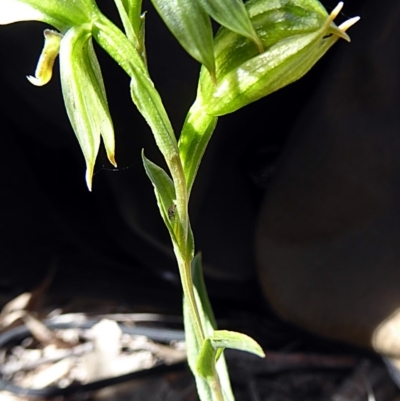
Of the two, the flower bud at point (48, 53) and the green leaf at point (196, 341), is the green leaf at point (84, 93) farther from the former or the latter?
the green leaf at point (196, 341)

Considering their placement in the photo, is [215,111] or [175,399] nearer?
[215,111]

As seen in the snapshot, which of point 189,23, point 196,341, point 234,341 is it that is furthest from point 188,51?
point 196,341

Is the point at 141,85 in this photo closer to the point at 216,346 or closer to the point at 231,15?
the point at 231,15

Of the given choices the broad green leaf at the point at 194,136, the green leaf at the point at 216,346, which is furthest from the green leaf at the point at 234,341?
the broad green leaf at the point at 194,136

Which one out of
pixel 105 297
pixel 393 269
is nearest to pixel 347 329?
pixel 393 269

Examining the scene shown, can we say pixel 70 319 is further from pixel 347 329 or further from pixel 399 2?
pixel 399 2

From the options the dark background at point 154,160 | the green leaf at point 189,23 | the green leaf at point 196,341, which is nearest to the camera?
the green leaf at point 189,23
